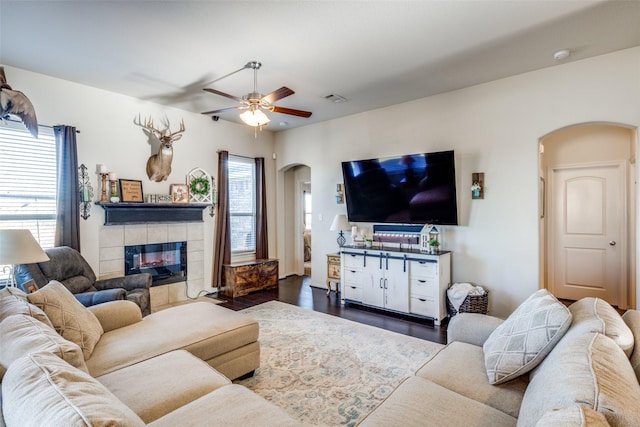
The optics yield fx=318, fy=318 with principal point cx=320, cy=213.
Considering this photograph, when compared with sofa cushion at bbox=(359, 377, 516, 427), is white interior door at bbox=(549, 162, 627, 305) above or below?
above

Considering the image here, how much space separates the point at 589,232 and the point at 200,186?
19.7ft

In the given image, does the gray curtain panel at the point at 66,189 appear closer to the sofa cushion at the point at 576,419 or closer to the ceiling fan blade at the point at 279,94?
the ceiling fan blade at the point at 279,94

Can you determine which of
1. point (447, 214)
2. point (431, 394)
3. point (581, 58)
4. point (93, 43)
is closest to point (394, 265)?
point (447, 214)

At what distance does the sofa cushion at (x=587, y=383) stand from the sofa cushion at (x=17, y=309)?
2.43 metres

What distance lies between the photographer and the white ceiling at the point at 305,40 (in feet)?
8.38

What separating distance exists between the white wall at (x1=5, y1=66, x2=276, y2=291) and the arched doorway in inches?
198

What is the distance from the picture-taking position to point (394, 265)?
434 cm

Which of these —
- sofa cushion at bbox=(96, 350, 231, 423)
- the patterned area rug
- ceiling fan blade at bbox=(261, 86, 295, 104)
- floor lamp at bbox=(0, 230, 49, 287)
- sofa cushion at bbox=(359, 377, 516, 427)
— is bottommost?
the patterned area rug

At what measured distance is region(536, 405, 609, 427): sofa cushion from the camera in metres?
0.81

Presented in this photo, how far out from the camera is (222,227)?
5.49 metres

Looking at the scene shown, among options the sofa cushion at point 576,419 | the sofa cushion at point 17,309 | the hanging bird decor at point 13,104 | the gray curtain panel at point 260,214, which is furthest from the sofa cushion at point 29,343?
the gray curtain panel at point 260,214

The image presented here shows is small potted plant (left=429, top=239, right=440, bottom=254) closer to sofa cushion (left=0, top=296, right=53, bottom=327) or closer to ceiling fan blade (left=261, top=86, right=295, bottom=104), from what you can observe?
ceiling fan blade (left=261, top=86, right=295, bottom=104)

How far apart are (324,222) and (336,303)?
5.05ft

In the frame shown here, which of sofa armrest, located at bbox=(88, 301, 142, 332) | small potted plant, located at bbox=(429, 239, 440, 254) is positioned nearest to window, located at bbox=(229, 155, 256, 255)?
sofa armrest, located at bbox=(88, 301, 142, 332)
